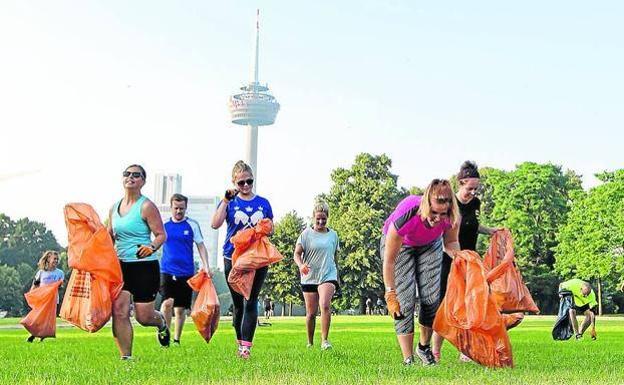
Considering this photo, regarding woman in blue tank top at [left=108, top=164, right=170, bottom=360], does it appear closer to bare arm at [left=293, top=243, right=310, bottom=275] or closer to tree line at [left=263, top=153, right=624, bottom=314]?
bare arm at [left=293, top=243, right=310, bottom=275]

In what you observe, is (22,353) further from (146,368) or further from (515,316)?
(515,316)

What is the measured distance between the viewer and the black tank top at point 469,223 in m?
9.62

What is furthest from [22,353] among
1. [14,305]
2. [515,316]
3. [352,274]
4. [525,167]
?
[14,305]

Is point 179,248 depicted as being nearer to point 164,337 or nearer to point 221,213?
point 164,337

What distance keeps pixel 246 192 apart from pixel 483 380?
12.4 ft

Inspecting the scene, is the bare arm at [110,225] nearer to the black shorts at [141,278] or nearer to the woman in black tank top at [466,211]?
the black shorts at [141,278]

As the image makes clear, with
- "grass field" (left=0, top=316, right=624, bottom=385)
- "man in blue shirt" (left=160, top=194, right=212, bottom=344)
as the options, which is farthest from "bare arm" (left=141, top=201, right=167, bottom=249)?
"man in blue shirt" (left=160, top=194, right=212, bottom=344)

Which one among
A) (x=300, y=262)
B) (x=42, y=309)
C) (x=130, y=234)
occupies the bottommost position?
(x=42, y=309)

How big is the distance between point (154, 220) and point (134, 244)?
30cm

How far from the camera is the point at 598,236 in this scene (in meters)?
56.6

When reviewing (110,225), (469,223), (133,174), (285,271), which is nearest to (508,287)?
(469,223)

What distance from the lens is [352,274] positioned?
62375mm

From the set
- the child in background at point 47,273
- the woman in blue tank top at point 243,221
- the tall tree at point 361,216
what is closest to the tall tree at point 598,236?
the tall tree at point 361,216

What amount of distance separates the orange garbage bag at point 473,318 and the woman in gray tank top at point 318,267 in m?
3.85
